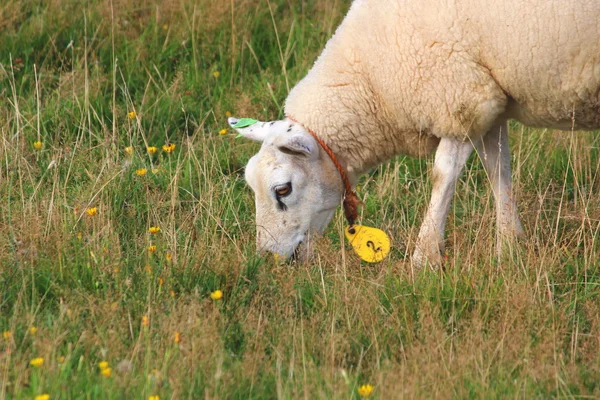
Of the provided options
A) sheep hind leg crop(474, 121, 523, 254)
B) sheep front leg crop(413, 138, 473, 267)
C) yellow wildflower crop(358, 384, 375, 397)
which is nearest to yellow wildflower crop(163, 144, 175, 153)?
sheep front leg crop(413, 138, 473, 267)

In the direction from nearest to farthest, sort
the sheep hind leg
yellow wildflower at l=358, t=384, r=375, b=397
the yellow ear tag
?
yellow wildflower at l=358, t=384, r=375, b=397, the yellow ear tag, the sheep hind leg

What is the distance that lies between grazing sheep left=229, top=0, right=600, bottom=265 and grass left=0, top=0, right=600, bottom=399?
217 mm

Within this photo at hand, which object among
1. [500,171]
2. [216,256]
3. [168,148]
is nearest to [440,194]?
[500,171]

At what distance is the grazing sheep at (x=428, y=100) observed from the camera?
13.9 ft

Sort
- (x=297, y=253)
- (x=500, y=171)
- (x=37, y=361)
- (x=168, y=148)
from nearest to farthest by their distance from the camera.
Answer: (x=37, y=361) < (x=297, y=253) < (x=500, y=171) < (x=168, y=148)

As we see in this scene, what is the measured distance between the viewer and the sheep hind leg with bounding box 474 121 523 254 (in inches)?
192

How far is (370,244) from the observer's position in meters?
4.58

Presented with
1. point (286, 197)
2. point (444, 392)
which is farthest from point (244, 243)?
point (444, 392)

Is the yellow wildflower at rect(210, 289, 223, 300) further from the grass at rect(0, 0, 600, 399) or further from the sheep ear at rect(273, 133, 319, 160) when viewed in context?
the sheep ear at rect(273, 133, 319, 160)

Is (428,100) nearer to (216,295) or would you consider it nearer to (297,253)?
(297,253)

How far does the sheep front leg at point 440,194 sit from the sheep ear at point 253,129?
2.80ft

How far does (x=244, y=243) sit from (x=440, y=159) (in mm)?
1061

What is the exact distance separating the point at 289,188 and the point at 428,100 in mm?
783

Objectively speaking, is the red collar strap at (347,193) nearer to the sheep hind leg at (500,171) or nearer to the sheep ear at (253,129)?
the sheep ear at (253,129)
